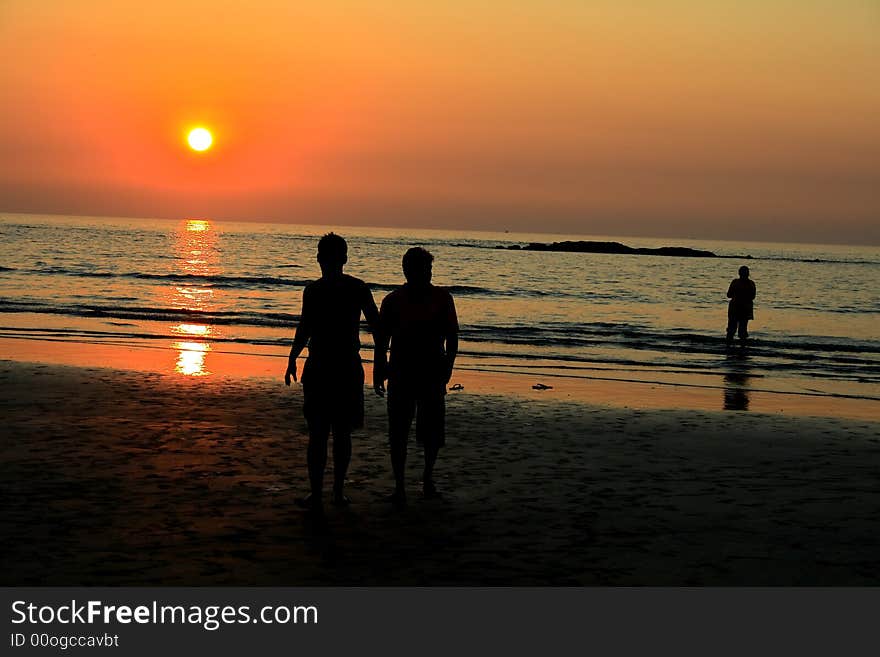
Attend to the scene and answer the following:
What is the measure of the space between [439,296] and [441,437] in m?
1.10

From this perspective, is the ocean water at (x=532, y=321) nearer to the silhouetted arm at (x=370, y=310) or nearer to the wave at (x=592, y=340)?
the wave at (x=592, y=340)

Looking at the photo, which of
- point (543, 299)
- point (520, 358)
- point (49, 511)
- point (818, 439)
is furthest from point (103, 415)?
point (543, 299)

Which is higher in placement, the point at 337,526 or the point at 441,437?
the point at 441,437

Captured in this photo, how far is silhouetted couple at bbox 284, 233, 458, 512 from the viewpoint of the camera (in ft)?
23.0

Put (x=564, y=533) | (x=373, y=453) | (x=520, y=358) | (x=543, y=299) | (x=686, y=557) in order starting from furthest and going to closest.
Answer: (x=543, y=299) → (x=520, y=358) → (x=373, y=453) → (x=564, y=533) → (x=686, y=557)

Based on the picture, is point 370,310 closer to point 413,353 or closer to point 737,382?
point 413,353

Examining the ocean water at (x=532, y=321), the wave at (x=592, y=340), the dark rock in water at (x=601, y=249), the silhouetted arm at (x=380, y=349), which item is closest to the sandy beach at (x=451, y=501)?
the silhouetted arm at (x=380, y=349)

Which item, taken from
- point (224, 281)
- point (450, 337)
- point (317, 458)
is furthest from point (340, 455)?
point (224, 281)

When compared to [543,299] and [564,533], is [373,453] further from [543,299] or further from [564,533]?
[543,299]

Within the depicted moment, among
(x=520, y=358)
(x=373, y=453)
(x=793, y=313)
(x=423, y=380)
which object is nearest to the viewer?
(x=423, y=380)

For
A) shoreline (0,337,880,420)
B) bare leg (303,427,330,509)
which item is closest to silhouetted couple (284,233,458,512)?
bare leg (303,427,330,509)

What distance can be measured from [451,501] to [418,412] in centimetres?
78

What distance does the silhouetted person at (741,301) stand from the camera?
73.9 ft

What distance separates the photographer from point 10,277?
43531 millimetres
